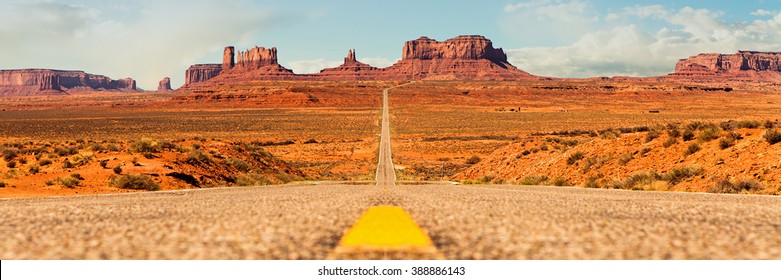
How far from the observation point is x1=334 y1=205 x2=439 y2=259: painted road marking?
412 centimetres

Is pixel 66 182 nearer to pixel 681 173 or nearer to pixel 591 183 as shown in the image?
pixel 591 183

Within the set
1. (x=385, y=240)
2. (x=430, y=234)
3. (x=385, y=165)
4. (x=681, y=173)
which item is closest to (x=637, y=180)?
(x=681, y=173)

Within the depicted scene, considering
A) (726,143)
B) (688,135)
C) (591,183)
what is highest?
(688,135)

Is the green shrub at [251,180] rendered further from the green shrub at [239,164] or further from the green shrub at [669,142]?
the green shrub at [669,142]

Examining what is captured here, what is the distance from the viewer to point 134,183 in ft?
76.9

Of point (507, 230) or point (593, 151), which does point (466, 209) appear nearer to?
point (507, 230)

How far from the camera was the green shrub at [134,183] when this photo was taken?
23.4 metres

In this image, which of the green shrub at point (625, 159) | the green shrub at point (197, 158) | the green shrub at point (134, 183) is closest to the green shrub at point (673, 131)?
the green shrub at point (625, 159)

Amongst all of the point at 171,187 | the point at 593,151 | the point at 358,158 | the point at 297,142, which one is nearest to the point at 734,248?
the point at 171,187

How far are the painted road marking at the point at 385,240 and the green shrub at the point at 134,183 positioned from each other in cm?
2020

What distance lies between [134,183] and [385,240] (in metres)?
21.5

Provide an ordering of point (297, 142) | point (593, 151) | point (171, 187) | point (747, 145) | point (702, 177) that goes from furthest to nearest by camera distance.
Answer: point (297, 142), point (593, 151), point (171, 187), point (747, 145), point (702, 177)

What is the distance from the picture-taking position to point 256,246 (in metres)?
4.39

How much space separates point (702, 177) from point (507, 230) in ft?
57.6
